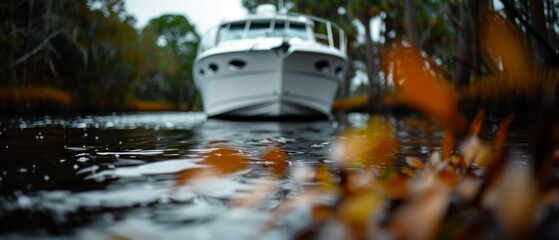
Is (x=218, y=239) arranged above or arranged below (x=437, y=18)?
below

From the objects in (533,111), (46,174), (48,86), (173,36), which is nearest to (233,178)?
(46,174)

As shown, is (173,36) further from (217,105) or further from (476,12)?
(476,12)

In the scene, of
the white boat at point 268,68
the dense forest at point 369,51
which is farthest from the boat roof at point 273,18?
the dense forest at point 369,51

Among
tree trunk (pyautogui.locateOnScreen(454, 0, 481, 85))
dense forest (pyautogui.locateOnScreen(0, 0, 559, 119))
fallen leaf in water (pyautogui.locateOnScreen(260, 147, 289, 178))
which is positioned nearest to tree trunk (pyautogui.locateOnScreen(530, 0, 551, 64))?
dense forest (pyautogui.locateOnScreen(0, 0, 559, 119))

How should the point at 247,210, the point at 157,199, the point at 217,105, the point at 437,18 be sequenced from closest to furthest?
the point at 247,210, the point at 157,199, the point at 217,105, the point at 437,18

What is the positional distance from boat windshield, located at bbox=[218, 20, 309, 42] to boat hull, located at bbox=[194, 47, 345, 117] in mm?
1133

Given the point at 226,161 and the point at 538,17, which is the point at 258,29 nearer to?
the point at 538,17

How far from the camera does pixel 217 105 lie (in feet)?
39.2

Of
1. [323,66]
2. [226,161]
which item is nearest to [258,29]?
[323,66]

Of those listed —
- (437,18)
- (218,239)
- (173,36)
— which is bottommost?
(218,239)

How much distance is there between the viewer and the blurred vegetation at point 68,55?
1121 centimetres

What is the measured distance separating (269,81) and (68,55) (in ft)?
24.5

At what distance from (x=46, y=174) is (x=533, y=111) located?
277 inches

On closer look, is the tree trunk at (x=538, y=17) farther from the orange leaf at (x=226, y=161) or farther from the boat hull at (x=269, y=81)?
the boat hull at (x=269, y=81)
